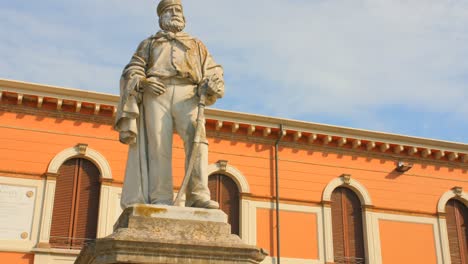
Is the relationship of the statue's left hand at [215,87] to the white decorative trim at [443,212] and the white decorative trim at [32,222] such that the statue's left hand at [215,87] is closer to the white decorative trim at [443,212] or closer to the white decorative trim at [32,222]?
the white decorative trim at [32,222]

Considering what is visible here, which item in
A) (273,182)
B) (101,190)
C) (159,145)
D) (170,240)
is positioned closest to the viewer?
(170,240)

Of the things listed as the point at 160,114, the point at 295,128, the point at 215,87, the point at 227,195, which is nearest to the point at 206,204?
the point at 160,114

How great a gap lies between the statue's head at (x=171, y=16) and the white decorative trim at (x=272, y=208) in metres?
11.6

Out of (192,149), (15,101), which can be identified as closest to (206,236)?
(192,149)

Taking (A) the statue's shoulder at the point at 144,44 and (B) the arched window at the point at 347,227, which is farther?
(B) the arched window at the point at 347,227

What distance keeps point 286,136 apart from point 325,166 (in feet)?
4.94

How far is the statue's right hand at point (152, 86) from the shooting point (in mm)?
6098

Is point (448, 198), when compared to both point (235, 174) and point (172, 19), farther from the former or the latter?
point (172, 19)

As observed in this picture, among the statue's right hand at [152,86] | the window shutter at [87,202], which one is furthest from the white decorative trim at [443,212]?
the statue's right hand at [152,86]

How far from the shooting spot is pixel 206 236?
540 cm

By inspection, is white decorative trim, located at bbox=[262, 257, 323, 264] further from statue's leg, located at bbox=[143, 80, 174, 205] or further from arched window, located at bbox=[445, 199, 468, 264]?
statue's leg, located at bbox=[143, 80, 174, 205]

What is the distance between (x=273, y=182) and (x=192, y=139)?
12864mm

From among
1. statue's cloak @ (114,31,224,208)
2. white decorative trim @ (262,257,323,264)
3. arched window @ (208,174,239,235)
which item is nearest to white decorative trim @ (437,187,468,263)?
white decorative trim @ (262,257,323,264)

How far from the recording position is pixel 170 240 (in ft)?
17.0
